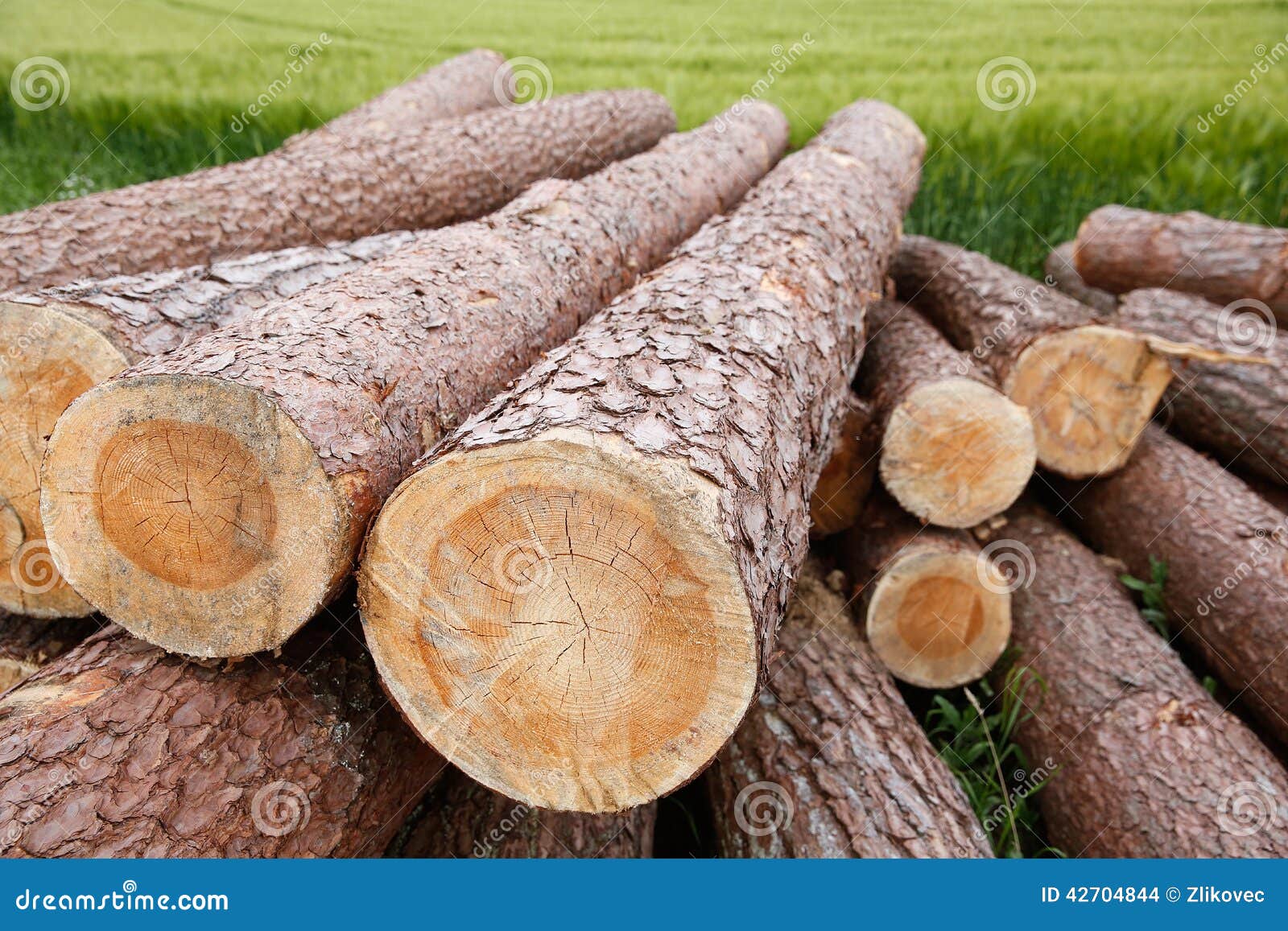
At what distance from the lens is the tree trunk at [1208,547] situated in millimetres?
2533

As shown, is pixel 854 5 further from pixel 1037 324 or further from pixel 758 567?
pixel 758 567

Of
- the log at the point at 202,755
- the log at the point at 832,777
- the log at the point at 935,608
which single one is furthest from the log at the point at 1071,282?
the log at the point at 202,755

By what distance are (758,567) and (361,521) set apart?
72cm

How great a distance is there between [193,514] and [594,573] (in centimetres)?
74

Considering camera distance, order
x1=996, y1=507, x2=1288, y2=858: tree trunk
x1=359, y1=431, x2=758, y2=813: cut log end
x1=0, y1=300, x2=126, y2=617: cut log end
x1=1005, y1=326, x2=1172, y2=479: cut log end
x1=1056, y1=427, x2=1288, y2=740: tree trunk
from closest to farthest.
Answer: x1=359, y1=431, x2=758, y2=813: cut log end
x1=0, y1=300, x2=126, y2=617: cut log end
x1=996, y1=507, x2=1288, y2=858: tree trunk
x1=1056, y1=427, x2=1288, y2=740: tree trunk
x1=1005, y1=326, x2=1172, y2=479: cut log end

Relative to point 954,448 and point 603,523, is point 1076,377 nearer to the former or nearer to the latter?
point 954,448

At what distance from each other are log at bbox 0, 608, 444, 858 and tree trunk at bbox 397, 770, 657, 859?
0.75 feet

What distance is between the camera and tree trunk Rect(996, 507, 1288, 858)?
2.18 m

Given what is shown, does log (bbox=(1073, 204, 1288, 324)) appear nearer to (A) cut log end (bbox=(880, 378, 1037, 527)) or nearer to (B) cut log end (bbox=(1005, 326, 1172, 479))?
(B) cut log end (bbox=(1005, 326, 1172, 479))

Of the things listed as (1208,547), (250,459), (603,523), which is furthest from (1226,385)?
(250,459)

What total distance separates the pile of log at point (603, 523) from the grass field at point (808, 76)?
5.07 feet

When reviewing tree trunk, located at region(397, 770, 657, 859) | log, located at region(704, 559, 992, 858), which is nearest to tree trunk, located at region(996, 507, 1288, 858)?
log, located at region(704, 559, 992, 858)

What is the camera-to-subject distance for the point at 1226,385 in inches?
124

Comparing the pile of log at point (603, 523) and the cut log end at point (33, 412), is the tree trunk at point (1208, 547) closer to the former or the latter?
the pile of log at point (603, 523)
